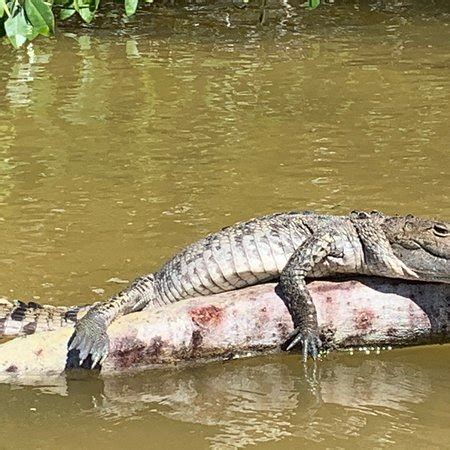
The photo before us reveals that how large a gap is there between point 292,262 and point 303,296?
0.29 metres

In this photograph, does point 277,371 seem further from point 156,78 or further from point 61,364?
point 156,78

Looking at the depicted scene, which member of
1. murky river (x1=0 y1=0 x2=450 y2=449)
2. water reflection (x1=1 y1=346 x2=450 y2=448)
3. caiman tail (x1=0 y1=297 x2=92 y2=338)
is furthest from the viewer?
caiman tail (x1=0 y1=297 x2=92 y2=338)

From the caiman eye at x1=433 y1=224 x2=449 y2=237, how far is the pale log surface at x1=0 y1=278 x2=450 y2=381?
29 cm

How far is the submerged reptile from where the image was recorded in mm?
6074

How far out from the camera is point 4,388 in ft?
19.1

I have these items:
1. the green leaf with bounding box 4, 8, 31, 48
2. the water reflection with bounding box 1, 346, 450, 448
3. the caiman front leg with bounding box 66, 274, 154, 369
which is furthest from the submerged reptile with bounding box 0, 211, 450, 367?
the green leaf with bounding box 4, 8, 31, 48

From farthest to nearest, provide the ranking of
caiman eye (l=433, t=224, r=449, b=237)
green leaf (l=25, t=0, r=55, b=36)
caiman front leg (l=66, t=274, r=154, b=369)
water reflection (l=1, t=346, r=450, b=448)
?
green leaf (l=25, t=0, r=55, b=36) < caiman eye (l=433, t=224, r=449, b=237) < caiman front leg (l=66, t=274, r=154, b=369) < water reflection (l=1, t=346, r=450, b=448)

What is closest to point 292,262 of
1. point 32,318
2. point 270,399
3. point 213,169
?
point 270,399

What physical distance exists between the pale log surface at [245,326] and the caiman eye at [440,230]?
29cm

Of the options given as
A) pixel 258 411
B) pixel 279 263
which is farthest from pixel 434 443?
pixel 279 263

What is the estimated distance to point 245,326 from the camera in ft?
19.9

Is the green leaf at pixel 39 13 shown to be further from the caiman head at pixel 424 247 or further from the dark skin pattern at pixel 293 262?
the caiman head at pixel 424 247

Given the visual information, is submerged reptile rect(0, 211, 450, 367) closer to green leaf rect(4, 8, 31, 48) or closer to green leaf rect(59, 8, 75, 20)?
green leaf rect(4, 8, 31, 48)

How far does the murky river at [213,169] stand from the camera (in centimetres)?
560
